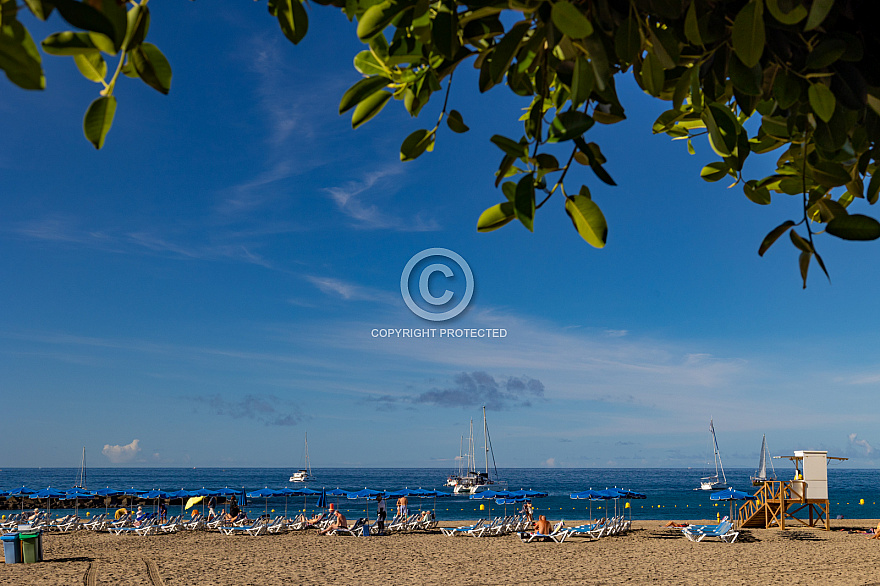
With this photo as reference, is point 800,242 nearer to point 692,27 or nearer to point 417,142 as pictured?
point 692,27

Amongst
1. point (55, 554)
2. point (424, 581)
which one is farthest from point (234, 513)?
point (424, 581)

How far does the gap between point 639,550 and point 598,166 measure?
16626 mm

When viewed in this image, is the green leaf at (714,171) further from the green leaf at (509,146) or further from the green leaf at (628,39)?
the green leaf at (509,146)

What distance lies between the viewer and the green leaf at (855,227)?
4.58 feet

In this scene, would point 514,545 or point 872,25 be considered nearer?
point 872,25

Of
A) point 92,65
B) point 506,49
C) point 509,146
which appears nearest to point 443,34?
point 506,49

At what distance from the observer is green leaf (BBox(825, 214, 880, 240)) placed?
54.9 inches

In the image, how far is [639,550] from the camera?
16.0m

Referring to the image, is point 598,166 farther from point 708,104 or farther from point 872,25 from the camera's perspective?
point 872,25

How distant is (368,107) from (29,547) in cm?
1545

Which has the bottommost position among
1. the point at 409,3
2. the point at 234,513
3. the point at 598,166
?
the point at 234,513

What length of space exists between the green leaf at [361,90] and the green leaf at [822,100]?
897mm

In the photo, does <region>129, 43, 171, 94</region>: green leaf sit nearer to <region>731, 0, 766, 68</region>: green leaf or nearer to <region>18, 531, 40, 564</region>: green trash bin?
<region>731, 0, 766, 68</region>: green leaf

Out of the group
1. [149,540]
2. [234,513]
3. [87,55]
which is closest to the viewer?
[87,55]
